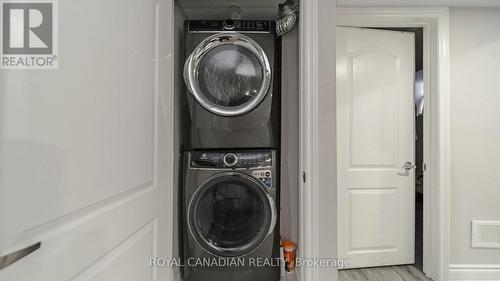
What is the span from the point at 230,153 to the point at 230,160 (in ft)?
0.16

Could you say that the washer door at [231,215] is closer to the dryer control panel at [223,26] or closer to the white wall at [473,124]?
the dryer control panel at [223,26]

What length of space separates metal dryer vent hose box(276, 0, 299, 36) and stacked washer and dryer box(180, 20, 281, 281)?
71mm

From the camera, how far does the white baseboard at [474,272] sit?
1879 millimetres

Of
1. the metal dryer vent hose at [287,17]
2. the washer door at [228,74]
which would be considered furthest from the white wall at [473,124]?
the washer door at [228,74]

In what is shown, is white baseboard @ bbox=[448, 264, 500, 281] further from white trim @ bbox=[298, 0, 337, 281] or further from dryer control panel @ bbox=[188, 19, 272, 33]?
dryer control panel @ bbox=[188, 19, 272, 33]

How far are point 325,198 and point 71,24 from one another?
3.87 feet

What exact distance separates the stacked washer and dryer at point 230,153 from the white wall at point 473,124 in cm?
161

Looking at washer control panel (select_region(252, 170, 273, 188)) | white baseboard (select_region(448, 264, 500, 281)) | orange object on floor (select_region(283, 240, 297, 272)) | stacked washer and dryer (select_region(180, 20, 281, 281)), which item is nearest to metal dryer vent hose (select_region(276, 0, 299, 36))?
stacked washer and dryer (select_region(180, 20, 281, 281))

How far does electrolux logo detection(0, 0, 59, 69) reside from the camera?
1.58 ft

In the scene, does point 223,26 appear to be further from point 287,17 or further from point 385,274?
point 385,274

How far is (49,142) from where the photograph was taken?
0.54 m

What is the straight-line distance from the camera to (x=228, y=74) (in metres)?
1.57

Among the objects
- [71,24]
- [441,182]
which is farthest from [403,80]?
[71,24]

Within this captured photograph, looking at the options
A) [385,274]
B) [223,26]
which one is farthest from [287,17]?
[385,274]
